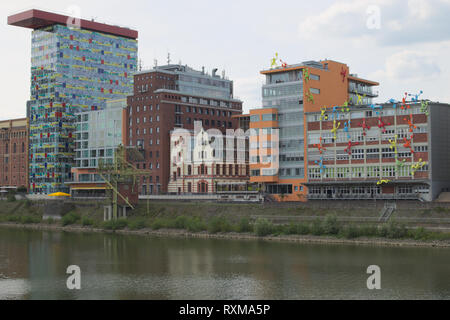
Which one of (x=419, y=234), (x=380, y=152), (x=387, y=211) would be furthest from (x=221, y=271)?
(x=380, y=152)

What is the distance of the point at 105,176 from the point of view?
14188 centimetres

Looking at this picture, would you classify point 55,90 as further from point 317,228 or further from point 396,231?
point 396,231

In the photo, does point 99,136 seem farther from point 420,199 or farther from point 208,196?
point 420,199

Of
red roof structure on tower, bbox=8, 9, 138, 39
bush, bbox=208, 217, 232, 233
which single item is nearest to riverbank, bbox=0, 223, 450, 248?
bush, bbox=208, 217, 232, 233

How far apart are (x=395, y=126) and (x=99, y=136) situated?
91999 mm

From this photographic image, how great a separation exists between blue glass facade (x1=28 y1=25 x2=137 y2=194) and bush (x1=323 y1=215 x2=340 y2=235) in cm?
10889

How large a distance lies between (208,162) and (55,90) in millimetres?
69077

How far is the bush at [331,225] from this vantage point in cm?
9650

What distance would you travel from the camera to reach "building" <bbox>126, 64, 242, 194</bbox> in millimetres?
153750

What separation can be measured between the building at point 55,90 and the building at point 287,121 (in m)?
79.1

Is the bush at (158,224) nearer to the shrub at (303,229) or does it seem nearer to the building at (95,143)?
the shrub at (303,229)

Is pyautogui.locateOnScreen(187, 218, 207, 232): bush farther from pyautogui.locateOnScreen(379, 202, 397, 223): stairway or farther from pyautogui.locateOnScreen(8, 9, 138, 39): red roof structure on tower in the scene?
pyautogui.locateOnScreen(8, 9, 138, 39): red roof structure on tower

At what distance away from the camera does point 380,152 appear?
113 metres

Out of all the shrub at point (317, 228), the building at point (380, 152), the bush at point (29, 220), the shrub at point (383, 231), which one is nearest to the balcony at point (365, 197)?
the building at point (380, 152)
